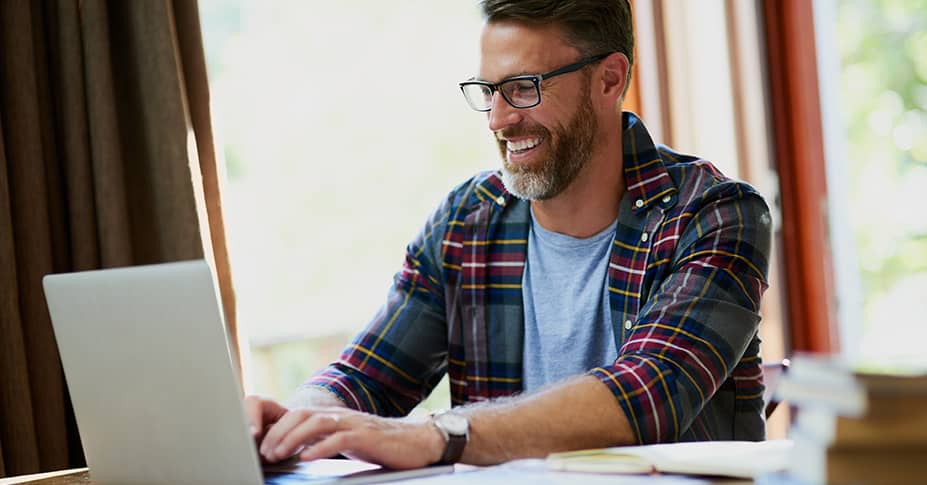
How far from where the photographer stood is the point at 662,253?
1707mm

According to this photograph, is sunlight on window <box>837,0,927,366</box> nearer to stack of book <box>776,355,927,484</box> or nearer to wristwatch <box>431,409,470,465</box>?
wristwatch <box>431,409,470,465</box>

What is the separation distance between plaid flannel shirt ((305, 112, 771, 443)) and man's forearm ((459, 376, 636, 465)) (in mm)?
29

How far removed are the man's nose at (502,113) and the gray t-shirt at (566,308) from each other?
220 mm

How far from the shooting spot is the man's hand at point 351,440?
4.09 ft

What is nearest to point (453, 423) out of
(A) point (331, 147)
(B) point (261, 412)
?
(B) point (261, 412)

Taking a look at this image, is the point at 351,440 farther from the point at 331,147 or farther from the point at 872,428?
the point at 331,147

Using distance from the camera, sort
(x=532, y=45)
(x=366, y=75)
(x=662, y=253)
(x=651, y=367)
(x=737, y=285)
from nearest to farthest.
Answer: (x=651, y=367), (x=737, y=285), (x=662, y=253), (x=532, y=45), (x=366, y=75)

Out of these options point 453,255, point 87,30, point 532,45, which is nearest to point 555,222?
point 453,255

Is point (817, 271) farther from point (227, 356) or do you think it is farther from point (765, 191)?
point (227, 356)

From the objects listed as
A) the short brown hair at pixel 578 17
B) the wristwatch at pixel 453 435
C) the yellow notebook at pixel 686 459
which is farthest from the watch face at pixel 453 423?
the short brown hair at pixel 578 17

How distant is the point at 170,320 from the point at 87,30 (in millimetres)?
1025

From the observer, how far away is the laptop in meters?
1.08

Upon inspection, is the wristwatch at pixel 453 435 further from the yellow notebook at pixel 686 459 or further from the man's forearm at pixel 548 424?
the yellow notebook at pixel 686 459

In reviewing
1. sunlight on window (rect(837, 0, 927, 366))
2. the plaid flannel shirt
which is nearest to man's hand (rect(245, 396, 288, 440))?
the plaid flannel shirt
